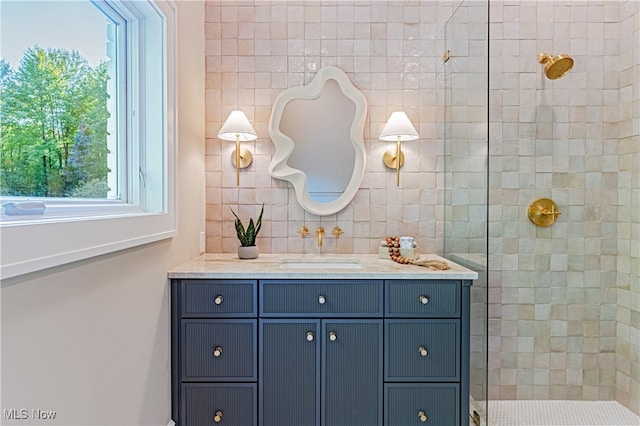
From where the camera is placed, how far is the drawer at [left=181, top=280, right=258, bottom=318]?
1667mm

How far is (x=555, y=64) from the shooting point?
2037mm

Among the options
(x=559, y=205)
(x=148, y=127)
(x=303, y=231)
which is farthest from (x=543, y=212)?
(x=148, y=127)

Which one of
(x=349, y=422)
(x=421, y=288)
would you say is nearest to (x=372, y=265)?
A: (x=421, y=288)

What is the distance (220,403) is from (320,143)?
1.48 metres

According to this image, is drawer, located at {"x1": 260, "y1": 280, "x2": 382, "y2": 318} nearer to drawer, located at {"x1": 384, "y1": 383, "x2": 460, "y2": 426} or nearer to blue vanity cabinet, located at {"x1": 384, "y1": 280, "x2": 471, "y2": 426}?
blue vanity cabinet, located at {"x1": 384, "y1": 280, "x2": 471, "y2": 426}

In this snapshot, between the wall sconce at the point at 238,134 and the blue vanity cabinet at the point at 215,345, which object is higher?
the wall sconce at the point at 238,134

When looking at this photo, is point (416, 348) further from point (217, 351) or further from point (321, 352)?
point (217, 351)

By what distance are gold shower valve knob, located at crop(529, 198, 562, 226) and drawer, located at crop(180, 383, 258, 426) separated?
180 centimetres

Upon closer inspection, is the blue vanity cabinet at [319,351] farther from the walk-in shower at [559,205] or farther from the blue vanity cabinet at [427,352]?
the walk-in shower at [559,205]

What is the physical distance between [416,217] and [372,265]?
1.79 feet

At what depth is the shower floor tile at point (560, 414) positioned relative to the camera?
1.99 m

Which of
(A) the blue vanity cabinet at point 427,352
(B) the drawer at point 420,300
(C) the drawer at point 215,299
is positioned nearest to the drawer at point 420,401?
(A) the blue vanity cabinet at point 427,352

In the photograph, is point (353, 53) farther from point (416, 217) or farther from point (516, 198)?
point (516, 198)

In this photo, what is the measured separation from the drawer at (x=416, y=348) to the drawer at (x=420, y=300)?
0.05 metres
